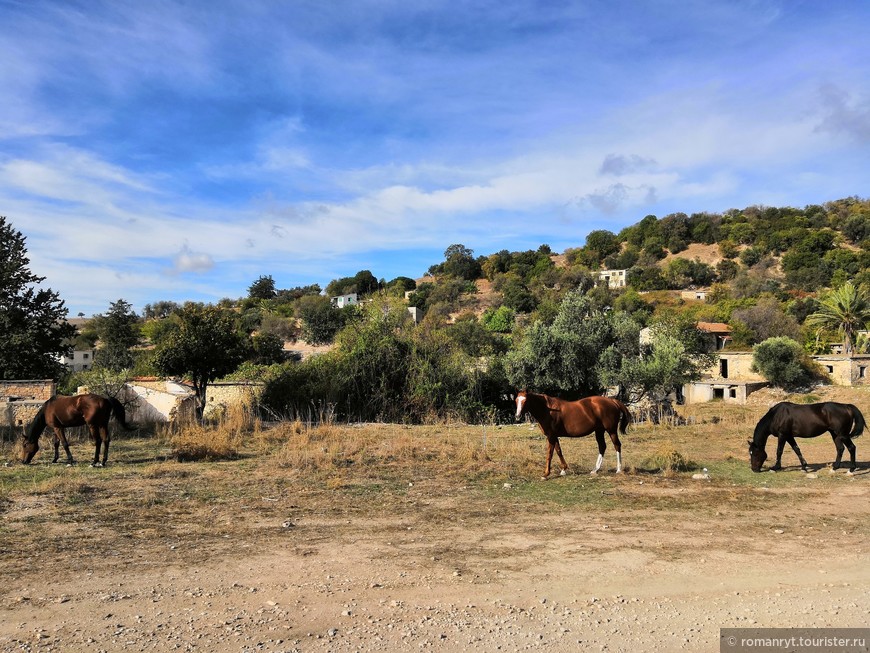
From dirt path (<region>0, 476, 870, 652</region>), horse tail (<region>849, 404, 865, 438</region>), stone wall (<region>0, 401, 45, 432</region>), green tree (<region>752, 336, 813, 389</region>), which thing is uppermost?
green tree (<region>752, 336, 813, 389</region>)

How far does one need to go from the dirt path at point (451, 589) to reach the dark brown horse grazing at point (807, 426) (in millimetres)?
3721

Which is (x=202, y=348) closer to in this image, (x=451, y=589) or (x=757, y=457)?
(x=757, y=457)

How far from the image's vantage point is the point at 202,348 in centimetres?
2223

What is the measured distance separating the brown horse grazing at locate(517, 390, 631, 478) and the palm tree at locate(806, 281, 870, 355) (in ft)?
132

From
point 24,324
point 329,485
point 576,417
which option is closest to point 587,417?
point 576,417

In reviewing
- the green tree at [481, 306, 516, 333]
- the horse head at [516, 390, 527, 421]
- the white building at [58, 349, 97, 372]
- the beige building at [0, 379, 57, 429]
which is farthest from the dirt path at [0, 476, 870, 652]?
the white building at [58, 349, 97, 372]

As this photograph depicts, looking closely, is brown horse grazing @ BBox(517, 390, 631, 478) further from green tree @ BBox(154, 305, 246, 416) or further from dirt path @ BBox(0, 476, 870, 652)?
green tree @ BBox(154, 305, 246, 416)

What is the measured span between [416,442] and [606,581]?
8891mm

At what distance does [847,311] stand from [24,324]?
51.1 metres

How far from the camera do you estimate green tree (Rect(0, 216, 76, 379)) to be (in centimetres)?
2959

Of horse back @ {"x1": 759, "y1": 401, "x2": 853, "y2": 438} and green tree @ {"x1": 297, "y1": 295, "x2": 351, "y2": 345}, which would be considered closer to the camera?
horse back @ {"x1": 759, "y1": 401, "x2": 853, "y2": 438}

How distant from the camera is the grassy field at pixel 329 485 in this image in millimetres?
7746

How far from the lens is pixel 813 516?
322 inches

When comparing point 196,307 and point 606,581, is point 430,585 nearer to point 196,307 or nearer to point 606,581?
point 606,581
